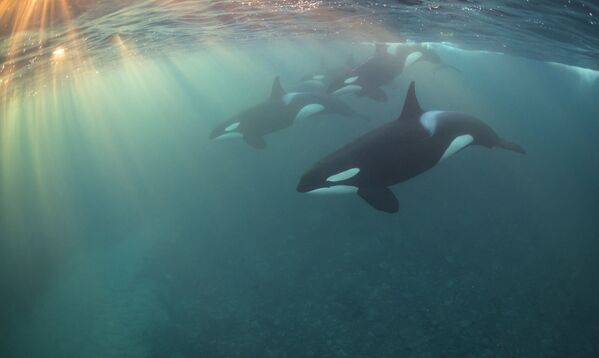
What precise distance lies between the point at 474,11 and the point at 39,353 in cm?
1667

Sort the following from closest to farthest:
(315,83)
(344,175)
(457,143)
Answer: (344,175) < (457,143) < (315,83)

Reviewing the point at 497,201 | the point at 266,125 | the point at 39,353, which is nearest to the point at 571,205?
the point at 497,201

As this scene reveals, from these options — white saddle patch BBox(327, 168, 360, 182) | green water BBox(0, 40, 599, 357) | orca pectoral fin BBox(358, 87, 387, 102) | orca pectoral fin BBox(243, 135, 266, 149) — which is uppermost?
white saddle patch BBox(327, 168, 360, 182)

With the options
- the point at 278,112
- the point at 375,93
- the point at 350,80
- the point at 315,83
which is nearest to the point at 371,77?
the point at 375,93

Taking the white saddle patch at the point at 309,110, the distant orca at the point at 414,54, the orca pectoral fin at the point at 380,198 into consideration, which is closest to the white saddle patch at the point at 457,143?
the orca pectoral fin at the point at 380,198

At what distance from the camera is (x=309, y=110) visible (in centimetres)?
1415

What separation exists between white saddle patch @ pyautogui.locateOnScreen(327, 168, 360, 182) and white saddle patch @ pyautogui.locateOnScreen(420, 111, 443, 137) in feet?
5.60

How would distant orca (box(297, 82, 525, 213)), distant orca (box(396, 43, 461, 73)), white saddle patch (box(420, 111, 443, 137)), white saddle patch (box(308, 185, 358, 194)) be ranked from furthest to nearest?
distant orca (box(396, 43, 461, 73)) < white saddle patch (box(308, 185, 358, 194)) < white saddle patch (box(420, 111, 443, 137)) < distant orca (box(297, 82, 525, 213))

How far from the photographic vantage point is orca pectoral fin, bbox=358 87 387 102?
13.8 metres

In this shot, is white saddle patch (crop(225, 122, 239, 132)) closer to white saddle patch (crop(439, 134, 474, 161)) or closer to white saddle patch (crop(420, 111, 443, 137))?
white saddle patch (crop(420, 111, 443, 137))

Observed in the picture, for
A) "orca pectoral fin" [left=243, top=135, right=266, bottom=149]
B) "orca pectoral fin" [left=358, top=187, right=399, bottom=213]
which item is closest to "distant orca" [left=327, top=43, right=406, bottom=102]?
"orca pectoral fin" [left=243, top=135, right=266, bottom=149]

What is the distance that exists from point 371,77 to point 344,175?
6.85 meters

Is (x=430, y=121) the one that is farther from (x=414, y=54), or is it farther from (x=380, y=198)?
(x=414, y=54)

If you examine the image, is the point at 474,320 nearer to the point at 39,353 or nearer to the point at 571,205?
the point at 571,205
